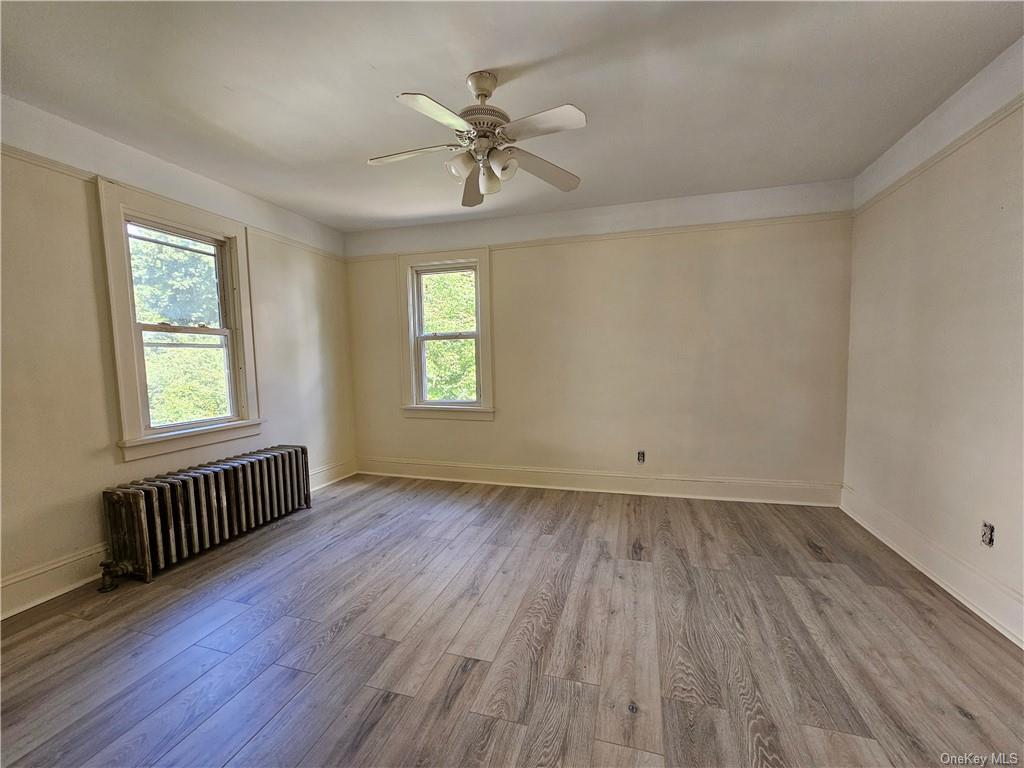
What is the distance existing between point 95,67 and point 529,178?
234 cm

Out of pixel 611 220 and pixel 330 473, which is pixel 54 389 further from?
pixel 611 220

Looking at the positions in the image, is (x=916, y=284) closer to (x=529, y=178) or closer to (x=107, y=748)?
(x=529, y=178)

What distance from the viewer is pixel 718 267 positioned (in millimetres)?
3441

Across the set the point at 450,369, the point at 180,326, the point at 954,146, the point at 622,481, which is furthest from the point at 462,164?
the point at 622,481

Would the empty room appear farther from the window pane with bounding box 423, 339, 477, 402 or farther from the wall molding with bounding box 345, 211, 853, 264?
the window pane with bounding box 423, 339, 477, 402

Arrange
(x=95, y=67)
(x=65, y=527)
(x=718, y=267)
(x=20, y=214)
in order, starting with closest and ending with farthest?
(x=95, y=67)
(x=20, y=214)
(x=65, y=527)
(x=718, y=267)

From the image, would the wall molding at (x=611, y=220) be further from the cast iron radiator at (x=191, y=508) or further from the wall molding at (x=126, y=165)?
the cast iron radiator at (x=191, y=508)

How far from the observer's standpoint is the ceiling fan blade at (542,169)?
200cm

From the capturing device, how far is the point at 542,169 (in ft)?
6.97

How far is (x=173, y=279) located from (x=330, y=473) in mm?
2230

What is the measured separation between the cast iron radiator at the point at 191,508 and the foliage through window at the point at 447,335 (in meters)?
1.57

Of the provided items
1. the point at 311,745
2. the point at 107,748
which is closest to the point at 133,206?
the point at 107,748

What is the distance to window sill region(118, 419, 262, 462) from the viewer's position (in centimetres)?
254

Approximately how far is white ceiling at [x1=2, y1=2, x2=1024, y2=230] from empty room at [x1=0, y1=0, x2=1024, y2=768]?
20mm
